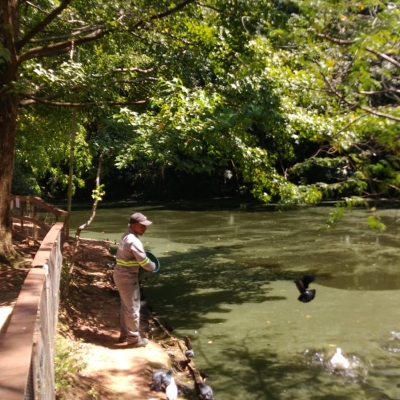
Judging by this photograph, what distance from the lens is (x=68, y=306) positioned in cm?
827

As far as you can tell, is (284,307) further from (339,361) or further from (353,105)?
(353,105)

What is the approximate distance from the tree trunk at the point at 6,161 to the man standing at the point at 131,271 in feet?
10.9

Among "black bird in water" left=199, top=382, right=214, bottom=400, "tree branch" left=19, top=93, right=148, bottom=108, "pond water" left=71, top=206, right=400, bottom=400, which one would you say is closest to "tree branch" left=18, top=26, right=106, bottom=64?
"tree branch" left=19, top=93, right=148, bottom=108

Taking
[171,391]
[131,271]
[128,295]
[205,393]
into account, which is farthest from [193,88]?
[171,391]

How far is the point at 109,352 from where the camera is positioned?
266 inches

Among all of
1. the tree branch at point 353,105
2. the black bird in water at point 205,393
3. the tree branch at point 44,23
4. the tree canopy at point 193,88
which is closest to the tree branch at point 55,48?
the tree canopy at point 193,88

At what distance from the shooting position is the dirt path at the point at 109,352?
18.2 feet

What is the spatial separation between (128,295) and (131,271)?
12.6 inches

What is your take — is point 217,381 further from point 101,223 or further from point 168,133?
point 101,223

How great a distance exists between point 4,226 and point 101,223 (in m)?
14.7

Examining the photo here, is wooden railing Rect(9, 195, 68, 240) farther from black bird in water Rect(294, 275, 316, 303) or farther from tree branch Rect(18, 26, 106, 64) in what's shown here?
black bird in water Rect(294, 275, 316, 303)

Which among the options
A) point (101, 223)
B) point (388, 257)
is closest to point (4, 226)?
point (388, 257)

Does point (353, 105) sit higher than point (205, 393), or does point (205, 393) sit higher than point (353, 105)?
point (353, 105)

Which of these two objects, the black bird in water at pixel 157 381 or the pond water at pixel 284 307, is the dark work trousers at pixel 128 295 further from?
the black bird in water at pixel 157 381
